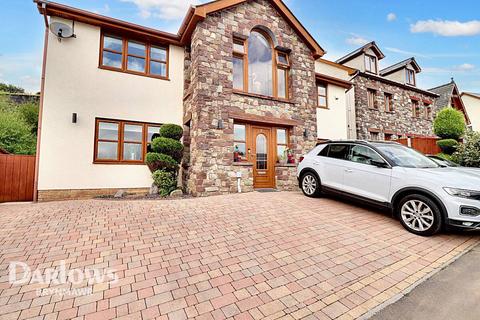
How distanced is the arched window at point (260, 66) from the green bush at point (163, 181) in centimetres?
430

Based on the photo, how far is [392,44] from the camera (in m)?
16.3

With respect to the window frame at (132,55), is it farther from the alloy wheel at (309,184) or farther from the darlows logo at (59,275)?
the darlows logo at (59,275)

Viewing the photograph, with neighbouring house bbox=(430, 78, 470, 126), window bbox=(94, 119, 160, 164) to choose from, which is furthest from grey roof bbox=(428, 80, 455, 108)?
window bbox=(94, 119, 160, 164)

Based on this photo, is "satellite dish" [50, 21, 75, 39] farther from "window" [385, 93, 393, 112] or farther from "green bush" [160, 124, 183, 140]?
"window" [385, 93, 393, 112]

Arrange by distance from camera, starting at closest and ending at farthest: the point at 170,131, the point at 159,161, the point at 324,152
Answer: the point at 324,152 < the point at 159,161 < the point at 170,131

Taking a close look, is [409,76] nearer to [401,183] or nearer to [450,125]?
[450,125]

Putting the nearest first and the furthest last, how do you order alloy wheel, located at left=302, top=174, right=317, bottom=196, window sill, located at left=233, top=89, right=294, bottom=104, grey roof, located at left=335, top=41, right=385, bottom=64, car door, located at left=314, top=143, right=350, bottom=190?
car door, located at left=314, top=143, right=350, bottom=190 → alloy wheel, located at left=302, top=174, right=317, bottom=196 → window sill, located at left=233, top=89, right=294, bottom=104 → grey roof, located at left=335, top=41, right=385, bottom=64

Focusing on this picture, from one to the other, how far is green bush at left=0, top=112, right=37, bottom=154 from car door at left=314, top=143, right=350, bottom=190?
16274 mm

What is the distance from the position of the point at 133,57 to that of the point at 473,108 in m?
34.4

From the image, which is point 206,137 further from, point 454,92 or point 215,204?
point 454,92

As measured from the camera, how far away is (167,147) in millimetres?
7812

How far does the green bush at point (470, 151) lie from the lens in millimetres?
9462

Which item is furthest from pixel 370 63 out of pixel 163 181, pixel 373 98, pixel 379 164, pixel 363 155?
pixel 163 181

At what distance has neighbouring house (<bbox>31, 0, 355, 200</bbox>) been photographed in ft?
24.2
